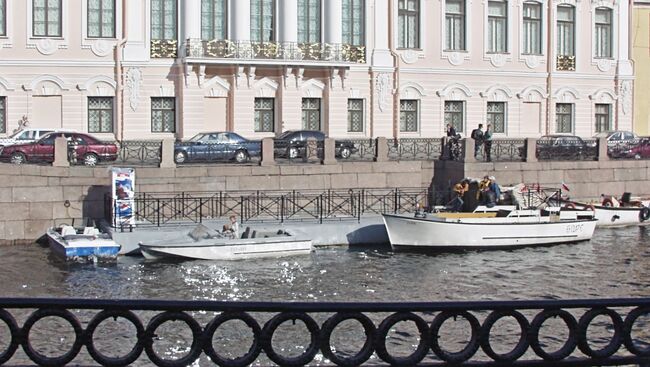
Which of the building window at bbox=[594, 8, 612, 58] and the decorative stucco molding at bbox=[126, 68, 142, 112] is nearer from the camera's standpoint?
the decorative stucco molding at bbox=[126, 68, 142, 112]

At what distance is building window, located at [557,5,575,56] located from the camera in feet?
134

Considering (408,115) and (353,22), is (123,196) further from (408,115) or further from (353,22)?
(408,115)

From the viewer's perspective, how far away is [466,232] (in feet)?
87.0

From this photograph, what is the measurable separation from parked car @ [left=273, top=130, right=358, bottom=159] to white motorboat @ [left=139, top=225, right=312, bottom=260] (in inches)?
247

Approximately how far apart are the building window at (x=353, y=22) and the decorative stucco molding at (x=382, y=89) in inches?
55.3

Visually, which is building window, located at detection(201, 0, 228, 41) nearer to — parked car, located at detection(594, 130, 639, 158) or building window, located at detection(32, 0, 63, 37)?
building window, located at detection(32, 0, 63, 37)

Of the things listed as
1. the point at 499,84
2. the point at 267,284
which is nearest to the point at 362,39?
the point at 499,84

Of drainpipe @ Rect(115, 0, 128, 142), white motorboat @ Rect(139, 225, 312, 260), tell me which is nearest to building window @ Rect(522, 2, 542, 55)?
drainpipe @ Rect(115, 0, 128, 142)

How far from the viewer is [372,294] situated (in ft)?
65.6

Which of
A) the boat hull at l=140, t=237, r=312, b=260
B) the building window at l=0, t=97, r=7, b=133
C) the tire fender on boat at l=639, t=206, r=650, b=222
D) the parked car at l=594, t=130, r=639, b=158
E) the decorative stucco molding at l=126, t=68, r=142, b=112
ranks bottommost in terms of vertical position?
the boat hull at l=140, t=237, r=312, b=260

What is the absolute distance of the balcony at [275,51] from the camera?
34.7 metres

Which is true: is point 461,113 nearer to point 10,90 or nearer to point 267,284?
point 10,90

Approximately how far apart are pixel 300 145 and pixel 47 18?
9.66m

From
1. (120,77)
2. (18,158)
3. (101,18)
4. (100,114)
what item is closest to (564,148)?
(120,77)
